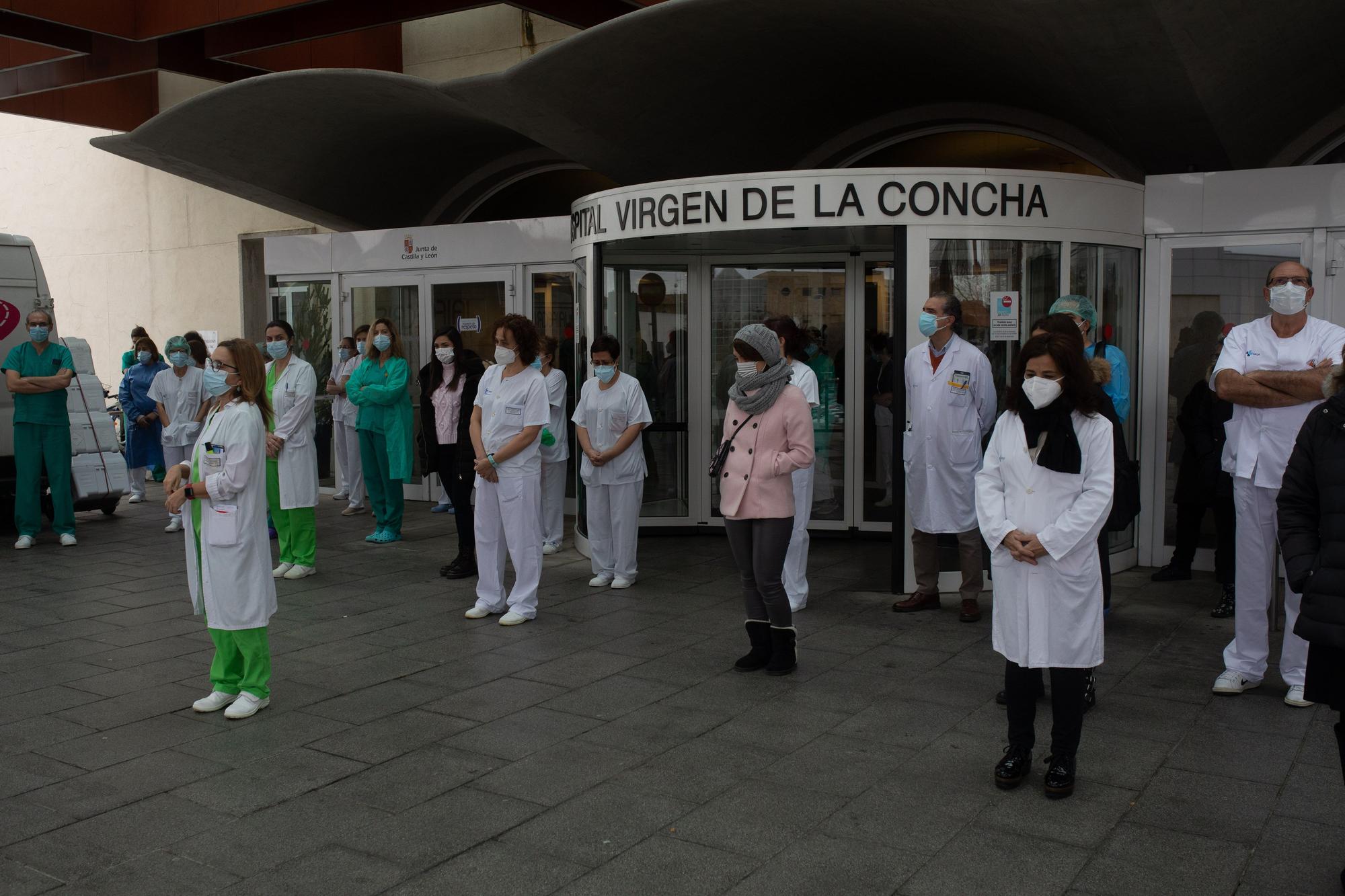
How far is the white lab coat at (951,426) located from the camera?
7.30 metres

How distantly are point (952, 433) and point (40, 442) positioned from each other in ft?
26.0

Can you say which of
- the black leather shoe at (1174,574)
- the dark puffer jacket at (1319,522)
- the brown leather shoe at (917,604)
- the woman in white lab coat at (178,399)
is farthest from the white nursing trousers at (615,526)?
the dark puffer jacket at (1319,522)

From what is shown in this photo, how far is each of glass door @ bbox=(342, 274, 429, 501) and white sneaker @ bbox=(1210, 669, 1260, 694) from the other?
8.75m

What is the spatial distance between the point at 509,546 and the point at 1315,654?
4760mm

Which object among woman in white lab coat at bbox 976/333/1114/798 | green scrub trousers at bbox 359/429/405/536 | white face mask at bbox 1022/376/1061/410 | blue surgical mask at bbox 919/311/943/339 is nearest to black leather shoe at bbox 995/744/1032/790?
woman in white lab coat at bbox 976/333/1114/798

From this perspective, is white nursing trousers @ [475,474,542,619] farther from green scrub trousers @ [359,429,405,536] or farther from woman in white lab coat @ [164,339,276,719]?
green scrub trousers @ [359,429,405,536]

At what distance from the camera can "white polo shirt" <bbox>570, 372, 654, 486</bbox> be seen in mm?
8297

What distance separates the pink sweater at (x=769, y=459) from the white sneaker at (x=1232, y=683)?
2.17 metres

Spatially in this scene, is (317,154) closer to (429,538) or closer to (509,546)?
(429,538)

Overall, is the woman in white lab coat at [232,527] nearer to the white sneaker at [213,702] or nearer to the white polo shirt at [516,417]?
the white sneaker at [213,702]

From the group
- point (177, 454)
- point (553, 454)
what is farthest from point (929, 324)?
point (177, 454)

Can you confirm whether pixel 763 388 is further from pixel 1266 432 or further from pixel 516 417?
pixel 1266 432

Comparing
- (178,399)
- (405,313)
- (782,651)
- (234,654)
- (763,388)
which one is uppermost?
(405,313)

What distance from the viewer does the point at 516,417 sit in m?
7.34
